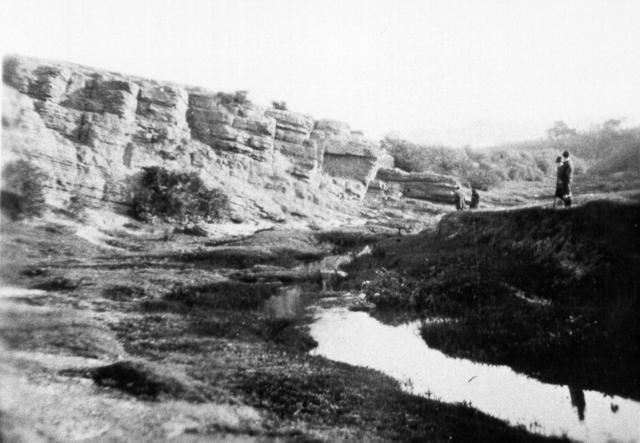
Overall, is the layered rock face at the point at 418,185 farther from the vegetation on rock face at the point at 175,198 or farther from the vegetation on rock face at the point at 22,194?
the vegetation on rock face at the point at 22,194

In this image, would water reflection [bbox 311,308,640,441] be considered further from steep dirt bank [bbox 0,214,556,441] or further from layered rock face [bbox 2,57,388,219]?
layered rock face [bbox 2,57,388,219]

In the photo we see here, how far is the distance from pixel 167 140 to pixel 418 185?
31.6m

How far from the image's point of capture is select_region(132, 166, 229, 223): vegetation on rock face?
40438 millimetres

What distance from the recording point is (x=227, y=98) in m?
55.8

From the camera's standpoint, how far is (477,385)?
34.9ft

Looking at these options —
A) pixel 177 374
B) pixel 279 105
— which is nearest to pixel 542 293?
pixel 177 374

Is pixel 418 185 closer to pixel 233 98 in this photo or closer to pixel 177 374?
pixel 233 98

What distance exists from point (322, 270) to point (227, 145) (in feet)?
101

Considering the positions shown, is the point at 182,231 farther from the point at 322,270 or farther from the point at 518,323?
the point at 518,323

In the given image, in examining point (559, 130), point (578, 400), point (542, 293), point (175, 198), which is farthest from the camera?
point (559, 130)

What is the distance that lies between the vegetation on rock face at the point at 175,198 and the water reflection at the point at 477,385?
28414 millimetres

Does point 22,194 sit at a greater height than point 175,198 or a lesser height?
lesser

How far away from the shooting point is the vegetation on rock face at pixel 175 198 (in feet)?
133

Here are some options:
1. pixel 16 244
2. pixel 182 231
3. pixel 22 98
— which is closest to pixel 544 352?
pixel 16 244
